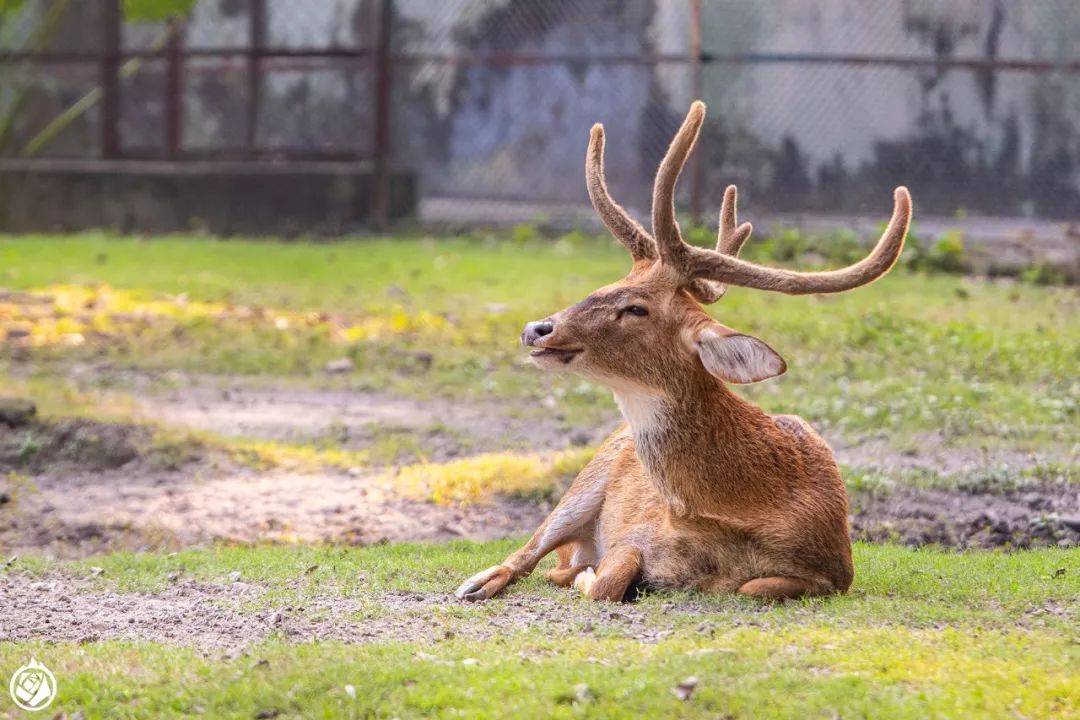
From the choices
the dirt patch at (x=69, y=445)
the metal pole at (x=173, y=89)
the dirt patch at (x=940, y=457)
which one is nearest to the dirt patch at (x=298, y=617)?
the dirt patch at (x=69, y=445)

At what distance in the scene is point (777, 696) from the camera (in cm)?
423

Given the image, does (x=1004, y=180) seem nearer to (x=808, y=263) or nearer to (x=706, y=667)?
(x=808, y=263)

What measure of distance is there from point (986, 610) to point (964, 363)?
5138 mm

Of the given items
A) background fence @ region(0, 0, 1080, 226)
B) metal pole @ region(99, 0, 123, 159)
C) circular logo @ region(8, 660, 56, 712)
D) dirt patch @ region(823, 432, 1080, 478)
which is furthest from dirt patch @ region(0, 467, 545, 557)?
metal pole @ region(99, 0, 123, 159)

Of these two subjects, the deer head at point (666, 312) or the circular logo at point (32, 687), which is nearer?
the circular logo at point (32, 687)

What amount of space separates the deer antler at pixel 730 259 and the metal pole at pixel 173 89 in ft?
38.9

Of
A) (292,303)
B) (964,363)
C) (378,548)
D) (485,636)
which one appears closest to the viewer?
(485,636)

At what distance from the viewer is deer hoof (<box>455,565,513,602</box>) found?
562 cm

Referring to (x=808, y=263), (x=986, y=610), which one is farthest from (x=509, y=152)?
(x=986, y=610)

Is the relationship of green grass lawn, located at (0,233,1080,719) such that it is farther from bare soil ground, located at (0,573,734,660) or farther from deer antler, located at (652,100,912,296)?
deer antler, located at (652,100,912,296)

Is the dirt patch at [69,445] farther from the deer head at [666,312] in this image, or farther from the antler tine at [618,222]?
the deer head at [666,312]

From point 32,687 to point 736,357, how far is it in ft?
7.56

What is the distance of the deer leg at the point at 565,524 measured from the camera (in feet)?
19.4

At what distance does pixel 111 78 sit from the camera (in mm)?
16984
